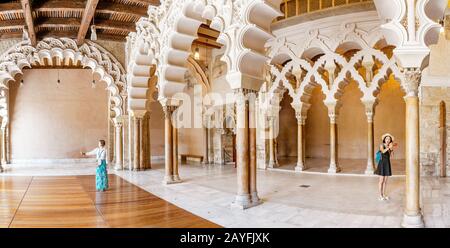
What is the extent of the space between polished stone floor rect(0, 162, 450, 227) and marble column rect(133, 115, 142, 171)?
7.15 feet

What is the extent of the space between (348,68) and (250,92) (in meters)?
5.39

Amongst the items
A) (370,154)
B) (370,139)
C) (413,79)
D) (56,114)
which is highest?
(413,79)

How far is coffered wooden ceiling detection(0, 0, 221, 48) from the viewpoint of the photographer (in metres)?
8.49

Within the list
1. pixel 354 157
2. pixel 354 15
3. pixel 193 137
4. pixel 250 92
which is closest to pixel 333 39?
pixel 354 15

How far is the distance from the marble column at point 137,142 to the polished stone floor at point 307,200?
2179mm

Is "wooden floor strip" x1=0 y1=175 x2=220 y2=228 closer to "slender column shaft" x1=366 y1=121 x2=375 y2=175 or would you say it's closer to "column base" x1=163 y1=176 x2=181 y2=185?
"column base" x1=163 y1=176 x2=181 y2=185

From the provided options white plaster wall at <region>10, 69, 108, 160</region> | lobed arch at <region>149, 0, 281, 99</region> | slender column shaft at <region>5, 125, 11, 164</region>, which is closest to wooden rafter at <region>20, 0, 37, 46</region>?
white plaster wall at <region>10, 69, 108, 160</region>

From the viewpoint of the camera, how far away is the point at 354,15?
9.38 m

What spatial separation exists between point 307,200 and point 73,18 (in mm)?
9040

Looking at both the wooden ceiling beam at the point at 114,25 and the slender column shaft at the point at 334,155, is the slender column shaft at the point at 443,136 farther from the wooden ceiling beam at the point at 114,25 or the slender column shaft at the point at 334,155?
→ the wooden ceiling beam at the point at 114,25

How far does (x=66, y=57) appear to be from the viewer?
37.4 feet

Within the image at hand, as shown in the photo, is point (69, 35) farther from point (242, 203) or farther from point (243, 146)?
point (242, 203)

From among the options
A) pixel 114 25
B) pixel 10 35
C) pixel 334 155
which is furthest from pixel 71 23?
pixel 334 155

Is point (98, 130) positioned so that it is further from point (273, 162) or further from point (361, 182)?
point (361, 182)
